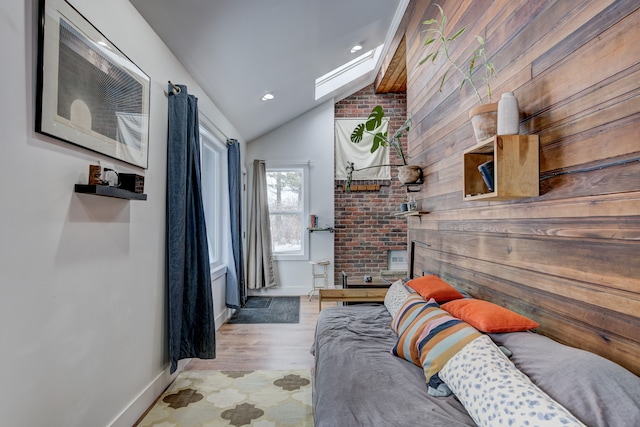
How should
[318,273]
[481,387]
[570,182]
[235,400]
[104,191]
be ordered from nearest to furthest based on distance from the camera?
[481,387], [570,182], [104,191], [235,400], [318,273]

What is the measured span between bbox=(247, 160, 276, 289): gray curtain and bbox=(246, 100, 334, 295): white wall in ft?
0.68

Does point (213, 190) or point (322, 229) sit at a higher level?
point (213, 190)

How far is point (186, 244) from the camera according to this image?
8.03ft

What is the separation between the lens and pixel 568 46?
1.25m

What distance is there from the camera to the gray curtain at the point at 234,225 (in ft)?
13.4

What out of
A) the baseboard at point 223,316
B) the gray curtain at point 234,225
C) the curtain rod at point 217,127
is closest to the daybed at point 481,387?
the curtain rod at point 217,127

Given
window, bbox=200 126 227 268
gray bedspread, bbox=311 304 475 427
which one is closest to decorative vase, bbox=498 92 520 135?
gray bedspread, bbox=311 304 475 427

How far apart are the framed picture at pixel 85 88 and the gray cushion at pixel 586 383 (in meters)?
1.90

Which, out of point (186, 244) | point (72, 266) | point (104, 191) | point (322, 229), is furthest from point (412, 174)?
point (322, 229)

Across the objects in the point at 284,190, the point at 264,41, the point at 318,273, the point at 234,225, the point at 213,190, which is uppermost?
the point at 264,41

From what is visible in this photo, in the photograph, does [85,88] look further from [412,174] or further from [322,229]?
[322,229]

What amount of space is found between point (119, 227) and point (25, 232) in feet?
1.92

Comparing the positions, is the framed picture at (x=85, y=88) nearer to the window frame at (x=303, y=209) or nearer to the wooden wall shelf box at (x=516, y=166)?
the wooden wall shelf box at (x=516, y=166)

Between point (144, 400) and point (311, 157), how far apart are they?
4055mm
